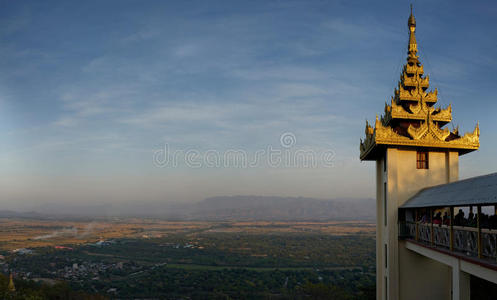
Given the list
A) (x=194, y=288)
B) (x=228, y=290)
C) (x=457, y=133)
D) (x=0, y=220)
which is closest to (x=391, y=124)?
(x=457, y=133)

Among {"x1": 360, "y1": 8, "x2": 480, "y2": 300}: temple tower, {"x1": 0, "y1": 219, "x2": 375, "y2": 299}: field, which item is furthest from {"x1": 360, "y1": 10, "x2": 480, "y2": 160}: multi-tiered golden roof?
{"x1": 0, "y1": 219, "x2": 375, "y2": 299}: field

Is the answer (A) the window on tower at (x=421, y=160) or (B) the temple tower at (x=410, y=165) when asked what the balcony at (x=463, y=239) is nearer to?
(B) the temple tower at (x=410, y=165)

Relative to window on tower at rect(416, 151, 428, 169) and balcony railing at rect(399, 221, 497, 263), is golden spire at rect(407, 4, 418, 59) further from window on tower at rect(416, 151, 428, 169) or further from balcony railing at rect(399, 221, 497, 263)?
balcony railing at rect(399, 221, 497, 263)

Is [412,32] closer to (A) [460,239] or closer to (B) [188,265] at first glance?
(A) [460,239]

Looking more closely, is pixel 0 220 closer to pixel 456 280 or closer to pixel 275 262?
pixel 275 262

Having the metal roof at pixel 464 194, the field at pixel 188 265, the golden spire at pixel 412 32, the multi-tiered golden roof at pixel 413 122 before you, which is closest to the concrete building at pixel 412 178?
the multi-tiered golden roof at pixel 413 122

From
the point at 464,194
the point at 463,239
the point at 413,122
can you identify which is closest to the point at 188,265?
the point at 413,122
